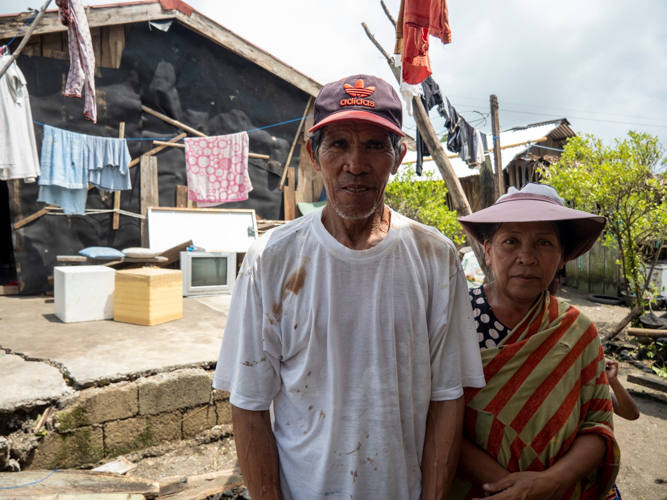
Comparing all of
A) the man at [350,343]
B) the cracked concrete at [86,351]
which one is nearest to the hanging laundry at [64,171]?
the cracked concrete at [86,351]

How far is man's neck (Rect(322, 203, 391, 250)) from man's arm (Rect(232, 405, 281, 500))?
1.85ft

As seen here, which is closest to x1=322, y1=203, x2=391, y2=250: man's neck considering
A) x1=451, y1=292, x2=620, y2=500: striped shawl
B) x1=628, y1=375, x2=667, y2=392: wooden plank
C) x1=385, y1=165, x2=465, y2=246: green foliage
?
x1=451, y1=292, x2=620, y2=500: striped shawl

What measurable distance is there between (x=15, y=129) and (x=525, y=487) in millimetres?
6304

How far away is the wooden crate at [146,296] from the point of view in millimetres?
4293

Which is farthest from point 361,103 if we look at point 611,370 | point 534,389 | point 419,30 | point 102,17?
point 102,17

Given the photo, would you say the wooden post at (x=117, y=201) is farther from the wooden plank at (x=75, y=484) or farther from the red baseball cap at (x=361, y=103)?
the red baseball cap at (x=361, y=103)

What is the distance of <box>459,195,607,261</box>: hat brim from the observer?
1513 millimetres

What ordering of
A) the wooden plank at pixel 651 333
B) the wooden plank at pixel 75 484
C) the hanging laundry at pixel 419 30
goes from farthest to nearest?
the wooden plank at pixel 651 333, the hanging laundry at pixel 419 30, the wooden plank at pixel 75 484

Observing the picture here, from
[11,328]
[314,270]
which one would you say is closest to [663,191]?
[314,270]

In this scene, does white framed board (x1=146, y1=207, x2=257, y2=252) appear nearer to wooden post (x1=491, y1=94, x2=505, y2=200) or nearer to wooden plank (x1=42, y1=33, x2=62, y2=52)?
wooden plank (x1=42, y1=33, x2=62, y2=52)

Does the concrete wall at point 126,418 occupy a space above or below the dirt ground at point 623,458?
above

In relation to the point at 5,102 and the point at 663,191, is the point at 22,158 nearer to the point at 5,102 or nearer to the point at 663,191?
the point at 5,102

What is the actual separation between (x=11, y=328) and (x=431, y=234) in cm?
454

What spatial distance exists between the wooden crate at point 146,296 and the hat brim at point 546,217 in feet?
11.6
